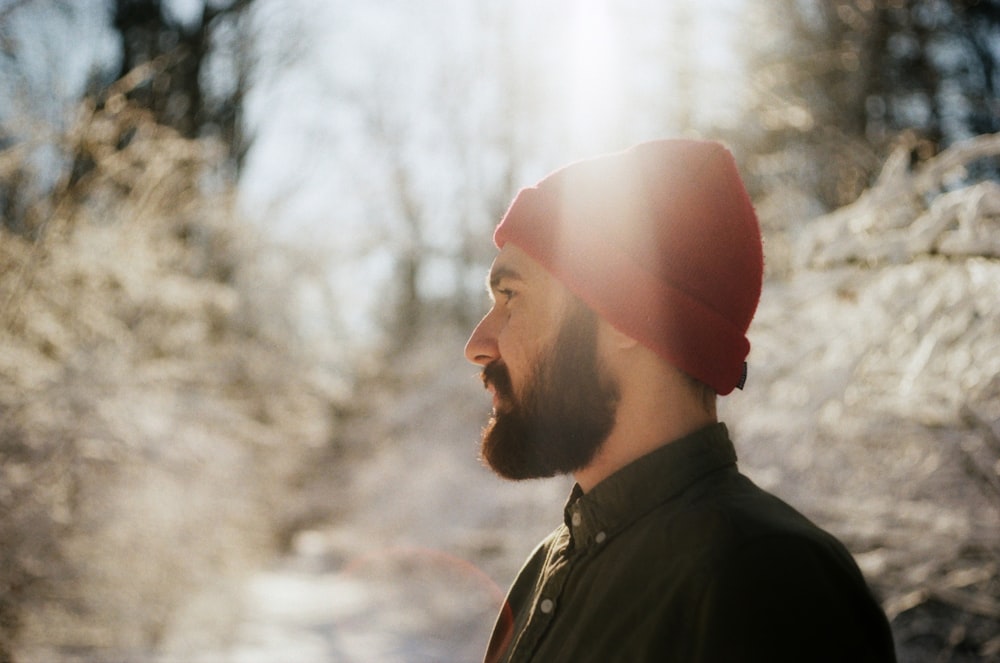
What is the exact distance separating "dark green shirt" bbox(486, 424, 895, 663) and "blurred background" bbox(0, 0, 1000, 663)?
1977 millimetres

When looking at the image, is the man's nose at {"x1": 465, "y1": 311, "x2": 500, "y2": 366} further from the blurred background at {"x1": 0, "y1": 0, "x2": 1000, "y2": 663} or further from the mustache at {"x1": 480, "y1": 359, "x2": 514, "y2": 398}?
the blurred background at {"x1": 0, "y1": 0, "x2": 1000, "y2": 663}

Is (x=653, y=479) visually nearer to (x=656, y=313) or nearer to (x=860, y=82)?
(x=656, y=313)

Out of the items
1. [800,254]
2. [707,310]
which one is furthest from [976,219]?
[707,310]

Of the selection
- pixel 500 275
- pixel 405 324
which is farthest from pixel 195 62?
pixel 500 275

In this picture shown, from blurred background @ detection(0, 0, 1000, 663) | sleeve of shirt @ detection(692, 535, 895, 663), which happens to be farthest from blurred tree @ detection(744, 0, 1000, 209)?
sleeve of shirt @ detection(692, 535, 895, 663)

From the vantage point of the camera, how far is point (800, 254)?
3.46 meters

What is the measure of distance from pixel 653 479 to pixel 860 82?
645 cm

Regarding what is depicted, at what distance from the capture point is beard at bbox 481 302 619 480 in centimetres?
141

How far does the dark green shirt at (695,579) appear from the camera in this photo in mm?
969

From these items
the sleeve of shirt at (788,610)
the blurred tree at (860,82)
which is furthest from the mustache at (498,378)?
the blurred tree at (860,82)

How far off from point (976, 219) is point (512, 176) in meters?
9.10

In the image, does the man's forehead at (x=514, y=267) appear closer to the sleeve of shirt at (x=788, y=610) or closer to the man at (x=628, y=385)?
the man at (x=628, y=385)

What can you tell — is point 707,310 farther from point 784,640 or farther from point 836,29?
point 836,29

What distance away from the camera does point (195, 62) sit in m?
12.4
